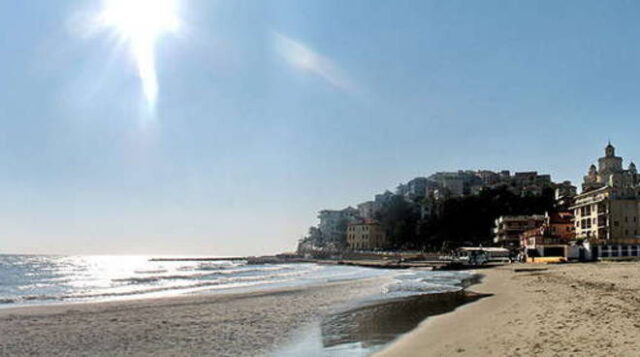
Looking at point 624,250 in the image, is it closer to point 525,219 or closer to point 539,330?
point 525,219

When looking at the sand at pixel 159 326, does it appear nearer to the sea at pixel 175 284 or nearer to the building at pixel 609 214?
the sea at pixel 175 284

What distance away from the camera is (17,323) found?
912 inches

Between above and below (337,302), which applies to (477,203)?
above

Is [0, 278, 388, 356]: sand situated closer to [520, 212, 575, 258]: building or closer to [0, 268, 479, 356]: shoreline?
[0, 268, 479, 356]: shoreline

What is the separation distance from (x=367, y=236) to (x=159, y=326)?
156 m

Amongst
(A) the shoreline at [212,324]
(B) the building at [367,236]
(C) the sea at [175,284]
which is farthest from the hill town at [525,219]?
(A) the shoreline at [212,324]

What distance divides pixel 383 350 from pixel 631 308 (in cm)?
852

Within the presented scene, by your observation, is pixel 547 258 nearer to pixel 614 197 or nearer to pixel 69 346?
pixel 614 197

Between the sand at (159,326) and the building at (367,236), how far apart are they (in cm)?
14152

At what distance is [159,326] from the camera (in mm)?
Answer: 21625

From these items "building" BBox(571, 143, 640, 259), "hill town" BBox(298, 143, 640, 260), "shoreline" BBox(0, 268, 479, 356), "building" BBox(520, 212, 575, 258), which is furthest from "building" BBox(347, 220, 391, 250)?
"shoreline" BBox(0, 268, 479, 356)

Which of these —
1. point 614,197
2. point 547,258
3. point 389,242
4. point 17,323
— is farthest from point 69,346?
point 389,242

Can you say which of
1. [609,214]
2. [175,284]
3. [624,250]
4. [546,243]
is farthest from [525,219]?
[175,284]

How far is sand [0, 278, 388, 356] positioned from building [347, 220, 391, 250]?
14152cm
